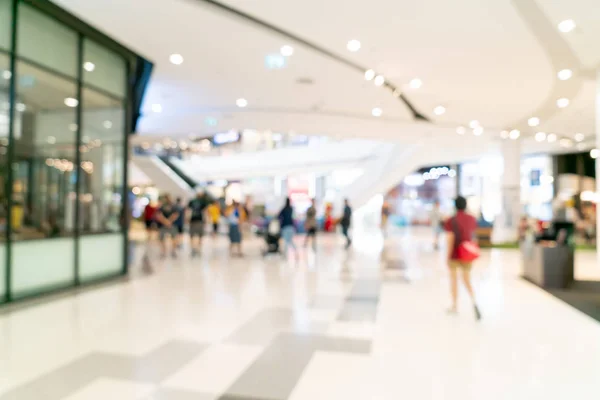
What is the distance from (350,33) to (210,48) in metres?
2.51

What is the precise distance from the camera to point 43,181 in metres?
6.11

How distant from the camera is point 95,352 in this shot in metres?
3.77

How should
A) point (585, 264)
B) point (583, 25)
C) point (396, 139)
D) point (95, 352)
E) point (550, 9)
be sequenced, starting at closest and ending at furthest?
point (95, 352)
point (550, 9)
point (583, 25)
point (585, 264)
point (396, 139)

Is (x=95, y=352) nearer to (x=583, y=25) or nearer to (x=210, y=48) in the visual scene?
(x=210, y=48)

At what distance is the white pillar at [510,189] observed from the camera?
16438 millimetres

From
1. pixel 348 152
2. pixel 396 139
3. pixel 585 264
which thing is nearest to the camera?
pixel 585 264

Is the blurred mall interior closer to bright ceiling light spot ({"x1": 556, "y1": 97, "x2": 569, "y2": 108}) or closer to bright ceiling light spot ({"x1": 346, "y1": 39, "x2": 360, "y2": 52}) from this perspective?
bright ceiling light spot ({"x1": 346, "y1": 39, "x2": 360, "y2": 52})

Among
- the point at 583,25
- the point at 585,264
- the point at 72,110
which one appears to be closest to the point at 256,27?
the point at 72,110

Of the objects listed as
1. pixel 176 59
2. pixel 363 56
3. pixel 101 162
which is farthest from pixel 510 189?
pixel 101 162

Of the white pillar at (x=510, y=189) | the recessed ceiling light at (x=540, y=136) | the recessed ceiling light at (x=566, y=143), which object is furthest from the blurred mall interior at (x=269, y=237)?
the recessed ceiling light at (x=566, y=143)

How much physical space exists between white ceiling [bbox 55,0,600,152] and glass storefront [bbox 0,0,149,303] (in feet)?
1.77

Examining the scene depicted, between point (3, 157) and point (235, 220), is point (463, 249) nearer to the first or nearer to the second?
point (3, 157)

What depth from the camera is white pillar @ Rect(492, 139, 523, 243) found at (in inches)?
647

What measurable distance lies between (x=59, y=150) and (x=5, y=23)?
183 centimetres
